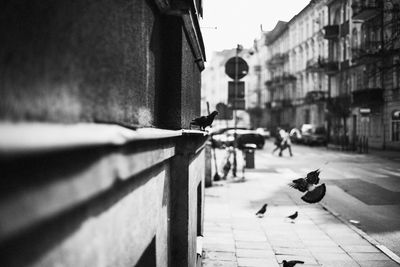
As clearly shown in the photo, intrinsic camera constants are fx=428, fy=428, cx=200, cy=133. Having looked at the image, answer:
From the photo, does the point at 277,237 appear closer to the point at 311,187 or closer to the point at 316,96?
the point at 311,187

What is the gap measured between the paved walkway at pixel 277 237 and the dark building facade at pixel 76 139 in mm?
3566

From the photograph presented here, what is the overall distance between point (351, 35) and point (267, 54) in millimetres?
36326

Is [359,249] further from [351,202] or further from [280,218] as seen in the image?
[351,202]

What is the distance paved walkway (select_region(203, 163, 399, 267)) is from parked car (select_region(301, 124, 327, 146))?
2930 centimetres

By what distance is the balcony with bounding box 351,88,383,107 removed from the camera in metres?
32.8

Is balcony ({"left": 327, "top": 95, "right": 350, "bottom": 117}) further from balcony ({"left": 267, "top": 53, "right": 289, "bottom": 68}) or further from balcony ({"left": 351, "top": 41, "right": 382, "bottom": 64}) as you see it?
balcony ({"left": 267, "top": 53, "right": 289, "bottom": 68})

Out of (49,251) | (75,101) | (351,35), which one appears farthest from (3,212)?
A: (351,35)

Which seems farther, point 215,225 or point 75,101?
point 215,225

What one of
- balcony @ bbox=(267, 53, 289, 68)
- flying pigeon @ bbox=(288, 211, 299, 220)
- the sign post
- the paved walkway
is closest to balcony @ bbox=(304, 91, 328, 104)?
balcony @ bbox=(267, 53, 289, 68)

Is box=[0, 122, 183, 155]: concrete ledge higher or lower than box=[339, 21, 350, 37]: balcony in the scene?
lower

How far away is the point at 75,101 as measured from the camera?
132 centimetres

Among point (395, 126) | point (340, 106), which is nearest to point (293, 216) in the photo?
point (395, 126)

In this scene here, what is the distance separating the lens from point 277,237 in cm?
686

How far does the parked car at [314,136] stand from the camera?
1540 inches
